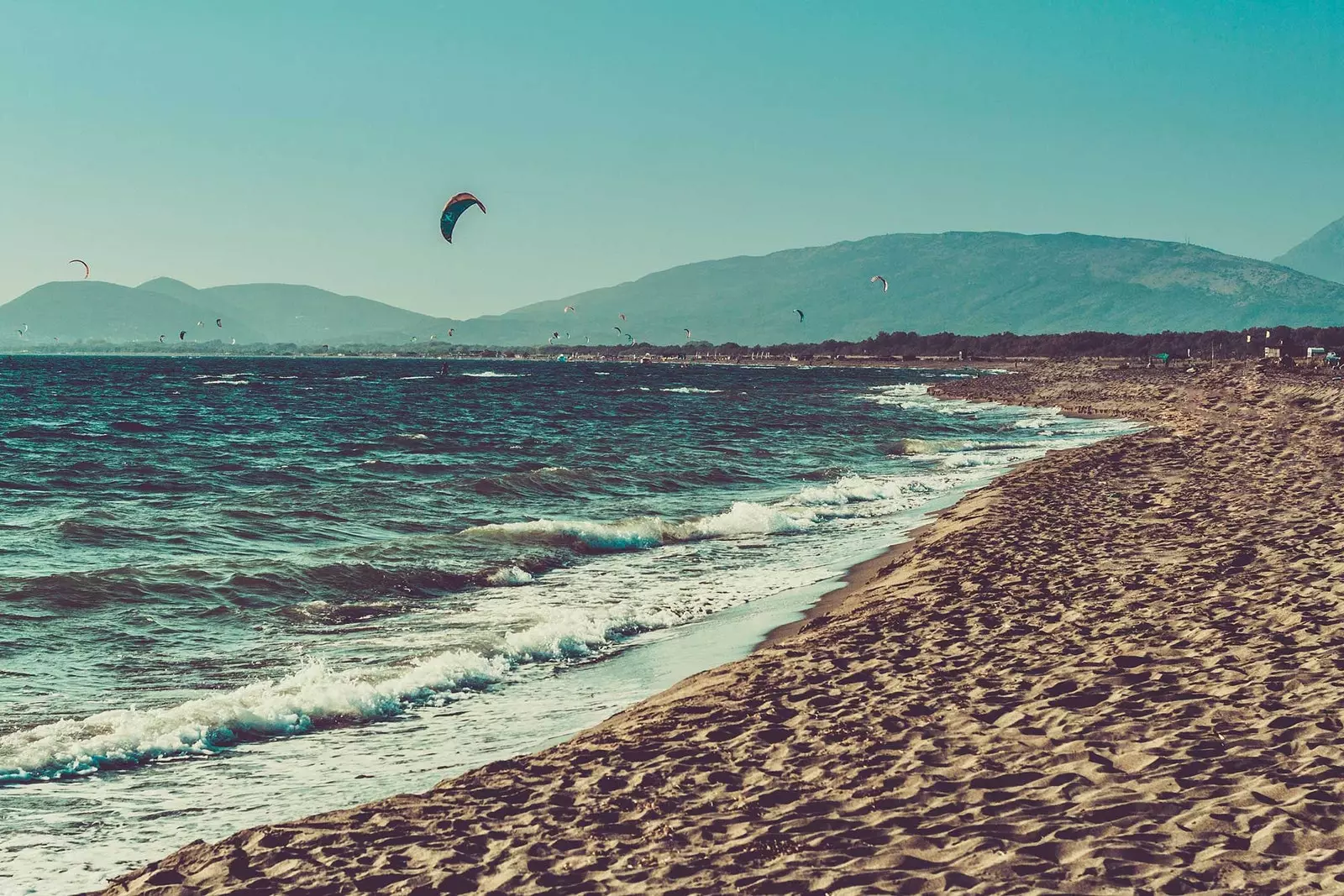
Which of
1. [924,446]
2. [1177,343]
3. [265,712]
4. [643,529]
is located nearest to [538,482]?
[643,529]

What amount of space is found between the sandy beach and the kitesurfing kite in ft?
99.9

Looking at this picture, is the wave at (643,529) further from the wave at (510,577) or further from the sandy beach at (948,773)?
the sandy beach at (948,773)

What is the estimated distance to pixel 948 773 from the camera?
18.8 ft

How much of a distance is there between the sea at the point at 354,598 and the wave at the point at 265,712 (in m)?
0.03

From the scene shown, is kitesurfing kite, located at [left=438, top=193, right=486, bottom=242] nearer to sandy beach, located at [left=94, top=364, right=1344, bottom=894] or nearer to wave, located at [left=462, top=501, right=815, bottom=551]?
wave, located at [left=462, top=501, right=815, bottom=551]

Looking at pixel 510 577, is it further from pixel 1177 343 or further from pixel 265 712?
pixel 1177 343

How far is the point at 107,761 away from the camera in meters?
7.54

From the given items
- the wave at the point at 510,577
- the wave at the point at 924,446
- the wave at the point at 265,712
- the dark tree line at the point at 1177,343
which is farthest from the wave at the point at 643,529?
the dark tree line at the point at 1177,343

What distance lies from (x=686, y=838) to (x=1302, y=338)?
490ft

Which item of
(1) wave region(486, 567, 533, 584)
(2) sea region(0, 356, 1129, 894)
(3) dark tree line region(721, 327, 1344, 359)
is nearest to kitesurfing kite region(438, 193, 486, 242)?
(2) sea region(0, 356, 1129, 894)

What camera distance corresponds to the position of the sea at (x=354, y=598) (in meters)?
7.32

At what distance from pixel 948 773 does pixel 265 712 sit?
5.56 meters

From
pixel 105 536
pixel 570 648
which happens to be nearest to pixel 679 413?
pixel 105 536

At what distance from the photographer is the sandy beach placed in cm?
462
